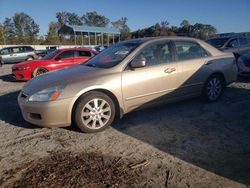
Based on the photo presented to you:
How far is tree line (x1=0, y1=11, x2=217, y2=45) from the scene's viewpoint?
A: 50.0 meters

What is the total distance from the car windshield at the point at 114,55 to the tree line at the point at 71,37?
4398 centimetres

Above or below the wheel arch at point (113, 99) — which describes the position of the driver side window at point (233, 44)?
above

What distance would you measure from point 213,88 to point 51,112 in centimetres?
364

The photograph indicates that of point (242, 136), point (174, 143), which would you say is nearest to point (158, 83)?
point (174, 143)

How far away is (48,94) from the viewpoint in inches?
159

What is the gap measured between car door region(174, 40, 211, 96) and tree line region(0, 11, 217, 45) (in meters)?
43.3

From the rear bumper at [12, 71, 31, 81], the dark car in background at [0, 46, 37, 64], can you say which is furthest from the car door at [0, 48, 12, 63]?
the rear bumper at [12, 71, 31, 81]

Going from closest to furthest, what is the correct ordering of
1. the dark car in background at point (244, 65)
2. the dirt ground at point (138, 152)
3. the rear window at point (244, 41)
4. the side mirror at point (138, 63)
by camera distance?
the dirt ground at point (138, 152)
the side mirror at point (138, 63)
the dark car in background at point (244, 65)
the rear window at point (244, 41)

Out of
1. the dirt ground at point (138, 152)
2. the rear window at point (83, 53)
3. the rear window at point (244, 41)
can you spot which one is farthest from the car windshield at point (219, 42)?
the dirt ground at point (138, 152)

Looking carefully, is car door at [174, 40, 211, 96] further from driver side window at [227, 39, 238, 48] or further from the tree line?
the tree line

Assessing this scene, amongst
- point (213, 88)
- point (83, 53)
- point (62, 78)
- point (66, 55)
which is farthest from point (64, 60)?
point (213, 88)

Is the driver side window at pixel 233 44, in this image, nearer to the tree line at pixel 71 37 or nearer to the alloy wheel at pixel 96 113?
the alloy wheel at pixel 96 113

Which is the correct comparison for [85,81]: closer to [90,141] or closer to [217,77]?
[90,141]

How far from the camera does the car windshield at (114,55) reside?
472 centimetres
